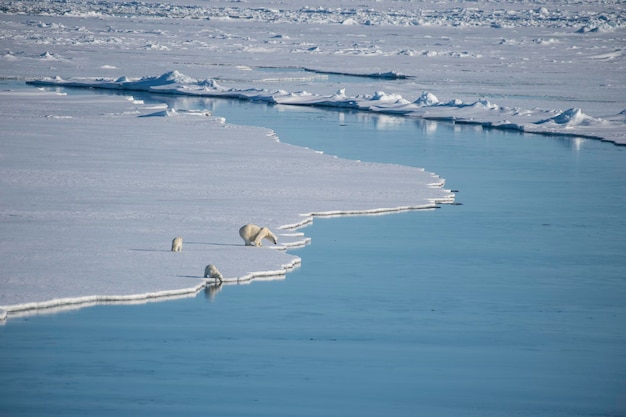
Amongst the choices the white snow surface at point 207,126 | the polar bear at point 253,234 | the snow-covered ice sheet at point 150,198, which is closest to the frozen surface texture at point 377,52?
the white snow surface at point 207,126

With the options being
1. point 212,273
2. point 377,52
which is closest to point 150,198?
point 212,273

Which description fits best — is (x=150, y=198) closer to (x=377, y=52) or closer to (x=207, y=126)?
(x=207, y=126)

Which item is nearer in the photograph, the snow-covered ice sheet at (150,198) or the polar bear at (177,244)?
the snow-covered ice sheet at (150,198)

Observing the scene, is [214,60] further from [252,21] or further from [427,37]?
[252,21]

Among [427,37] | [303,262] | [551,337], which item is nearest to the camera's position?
[551,337]

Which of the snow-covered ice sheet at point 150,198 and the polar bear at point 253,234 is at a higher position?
the polar bear at point 253,234

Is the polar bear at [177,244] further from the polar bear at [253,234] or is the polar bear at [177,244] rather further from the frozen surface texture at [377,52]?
the frozen surface texture at [377,52]

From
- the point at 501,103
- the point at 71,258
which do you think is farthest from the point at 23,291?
the point at 501,103
